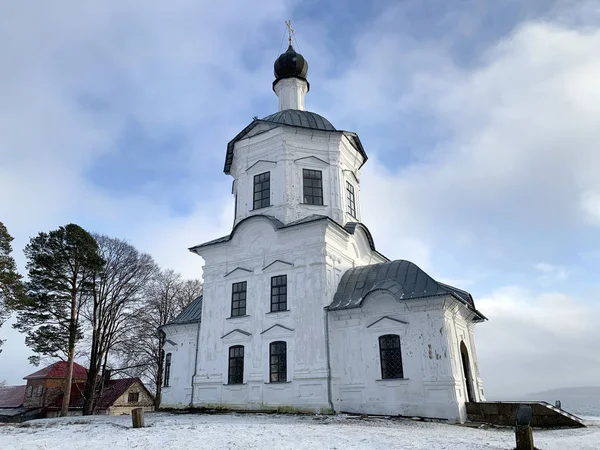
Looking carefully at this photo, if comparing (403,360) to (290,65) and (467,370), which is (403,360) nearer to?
(467,370)

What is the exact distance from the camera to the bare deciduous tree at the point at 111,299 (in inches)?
1018

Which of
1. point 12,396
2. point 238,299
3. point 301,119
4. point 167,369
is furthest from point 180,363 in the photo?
point 12,396

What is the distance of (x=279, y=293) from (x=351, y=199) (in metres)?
5.73

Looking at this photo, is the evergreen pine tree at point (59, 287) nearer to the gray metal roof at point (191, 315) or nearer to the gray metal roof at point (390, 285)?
the gray metal roof at point (191, 315)

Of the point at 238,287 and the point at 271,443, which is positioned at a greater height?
the point at 238,287

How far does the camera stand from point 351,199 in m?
20.8

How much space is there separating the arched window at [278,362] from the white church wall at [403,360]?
176cm

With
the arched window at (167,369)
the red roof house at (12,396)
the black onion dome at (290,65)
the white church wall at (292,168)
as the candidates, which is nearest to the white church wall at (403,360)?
the white church wall at (292,168)

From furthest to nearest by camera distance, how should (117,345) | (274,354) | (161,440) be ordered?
(117,345) < (274,354) < (161,440)

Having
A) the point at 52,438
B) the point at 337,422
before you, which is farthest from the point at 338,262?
the point at 52,438

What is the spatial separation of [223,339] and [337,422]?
6508mm

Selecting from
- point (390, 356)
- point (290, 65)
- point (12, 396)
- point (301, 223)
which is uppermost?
point (290, 65)

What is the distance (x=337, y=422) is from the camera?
12.9 meters

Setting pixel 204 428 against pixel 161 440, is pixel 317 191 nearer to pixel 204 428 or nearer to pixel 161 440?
pixel 204 428
